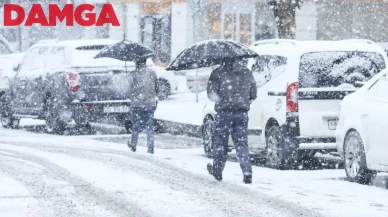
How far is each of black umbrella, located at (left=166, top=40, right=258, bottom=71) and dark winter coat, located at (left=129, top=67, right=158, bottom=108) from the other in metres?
3.28

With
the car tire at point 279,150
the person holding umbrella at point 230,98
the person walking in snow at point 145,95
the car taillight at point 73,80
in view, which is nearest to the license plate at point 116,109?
the car taillight at point 73,80

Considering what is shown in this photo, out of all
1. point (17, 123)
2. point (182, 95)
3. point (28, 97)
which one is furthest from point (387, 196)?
point (182, 95)

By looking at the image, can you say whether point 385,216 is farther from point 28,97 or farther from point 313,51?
point 28,97

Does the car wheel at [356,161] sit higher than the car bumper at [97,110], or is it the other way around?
the car bumper at [97,110]

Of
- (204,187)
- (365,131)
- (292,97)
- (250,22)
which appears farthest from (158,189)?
(250,22)

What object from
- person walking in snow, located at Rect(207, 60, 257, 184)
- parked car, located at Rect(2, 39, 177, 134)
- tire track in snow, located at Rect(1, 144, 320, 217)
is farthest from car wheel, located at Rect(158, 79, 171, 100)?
person walking in snow, located at Rect(207, 60, 257, 184)

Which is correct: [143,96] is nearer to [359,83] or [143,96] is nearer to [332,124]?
[332,124]

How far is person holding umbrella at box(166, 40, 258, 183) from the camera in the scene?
12.4m

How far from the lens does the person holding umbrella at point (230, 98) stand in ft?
40.7

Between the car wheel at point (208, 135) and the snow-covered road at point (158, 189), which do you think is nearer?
the snow-covered road at point (158, 189)

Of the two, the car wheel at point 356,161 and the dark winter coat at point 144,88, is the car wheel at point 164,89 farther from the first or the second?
the car wheel at point 356,161

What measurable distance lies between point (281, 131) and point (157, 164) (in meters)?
1.77

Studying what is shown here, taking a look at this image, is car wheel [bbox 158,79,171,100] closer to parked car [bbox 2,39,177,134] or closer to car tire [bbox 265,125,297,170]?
parked car [bbox 2,39,177,134]

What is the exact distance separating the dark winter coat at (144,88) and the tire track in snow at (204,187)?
0.88 meters
